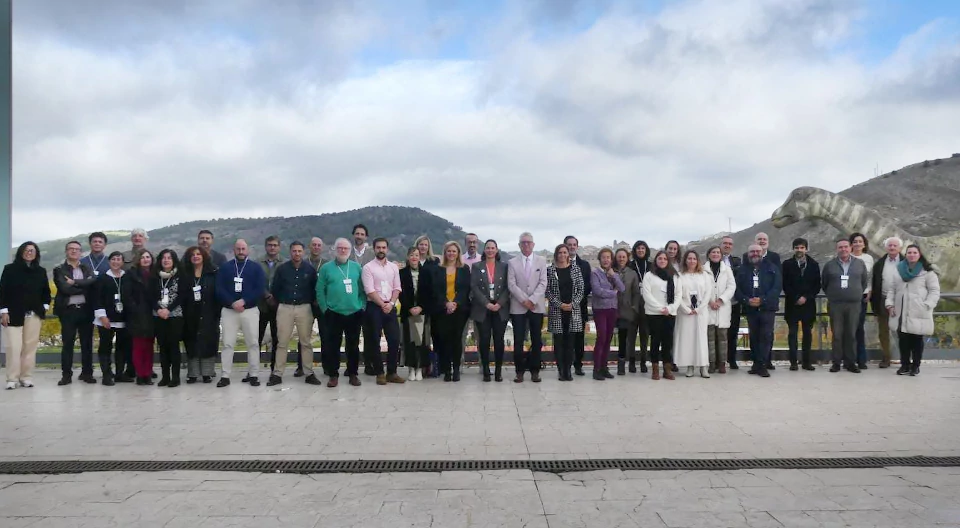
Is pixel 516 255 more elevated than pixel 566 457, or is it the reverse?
pixel 516 255

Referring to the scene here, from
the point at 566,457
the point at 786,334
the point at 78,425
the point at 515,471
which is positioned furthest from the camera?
the point at 786,334

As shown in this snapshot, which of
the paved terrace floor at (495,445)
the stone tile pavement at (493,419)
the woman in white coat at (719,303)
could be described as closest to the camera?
the paved terrace floor at (495,445)

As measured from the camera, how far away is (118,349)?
9.47m

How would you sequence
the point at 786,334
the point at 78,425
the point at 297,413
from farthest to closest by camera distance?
1. the point at 786,334
2. the point at 297,413
3. the point at 78,425

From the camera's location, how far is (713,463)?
5.29m

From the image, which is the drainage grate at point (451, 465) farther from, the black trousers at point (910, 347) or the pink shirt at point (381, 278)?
the black trousers at point (910, 347)

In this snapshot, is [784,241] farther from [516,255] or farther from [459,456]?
[459,456]

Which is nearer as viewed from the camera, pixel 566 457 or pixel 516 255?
pixel 566 457

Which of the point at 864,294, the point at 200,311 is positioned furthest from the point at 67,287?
the point at 864,294

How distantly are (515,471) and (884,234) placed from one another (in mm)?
10873

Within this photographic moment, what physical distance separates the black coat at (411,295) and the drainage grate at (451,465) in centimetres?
408

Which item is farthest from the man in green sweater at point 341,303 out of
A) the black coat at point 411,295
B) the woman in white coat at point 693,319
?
the woman in white coat at point 693,319

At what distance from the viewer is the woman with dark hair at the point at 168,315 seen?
30.0ft

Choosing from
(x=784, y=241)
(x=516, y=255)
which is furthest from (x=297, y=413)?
(x=784, y=241)
